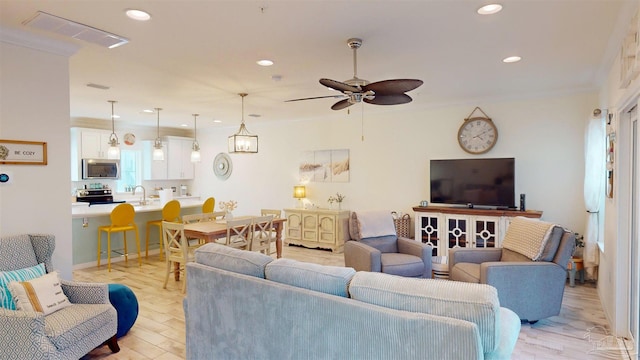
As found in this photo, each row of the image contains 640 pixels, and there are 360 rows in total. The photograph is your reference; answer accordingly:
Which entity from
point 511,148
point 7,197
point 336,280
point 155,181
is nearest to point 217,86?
point 7,197

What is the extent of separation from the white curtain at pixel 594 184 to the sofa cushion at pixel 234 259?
393 centimetres

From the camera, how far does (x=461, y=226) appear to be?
538cm

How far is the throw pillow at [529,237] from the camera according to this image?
3502 mm

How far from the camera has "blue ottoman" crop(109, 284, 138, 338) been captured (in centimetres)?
316

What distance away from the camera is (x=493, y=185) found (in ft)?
17.3

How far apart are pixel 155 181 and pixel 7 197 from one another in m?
6.03

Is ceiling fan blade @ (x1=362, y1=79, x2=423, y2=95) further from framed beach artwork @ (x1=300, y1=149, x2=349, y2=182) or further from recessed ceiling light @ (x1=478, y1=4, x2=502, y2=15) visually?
framed beach artwork @ (x1=300, y1=149, x2=349, y2=182)

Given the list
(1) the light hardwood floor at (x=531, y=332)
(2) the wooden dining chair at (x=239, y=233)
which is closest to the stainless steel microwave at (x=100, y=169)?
(1) the light hardwood floor at (x=531, y=332)

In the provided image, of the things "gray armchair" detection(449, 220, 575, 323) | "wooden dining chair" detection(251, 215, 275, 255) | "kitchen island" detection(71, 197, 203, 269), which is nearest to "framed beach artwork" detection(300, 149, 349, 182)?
"wooden dining chair" detection(251, 215, 275, 255)

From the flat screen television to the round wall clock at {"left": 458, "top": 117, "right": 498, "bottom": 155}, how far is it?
0.85ft

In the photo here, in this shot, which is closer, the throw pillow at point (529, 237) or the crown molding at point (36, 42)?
the crown molding at point (36, 42)

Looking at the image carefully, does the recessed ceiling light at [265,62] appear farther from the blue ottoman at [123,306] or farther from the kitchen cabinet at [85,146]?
the kitchen cabinet at [85,146]

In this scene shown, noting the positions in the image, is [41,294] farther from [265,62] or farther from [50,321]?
[265,62]

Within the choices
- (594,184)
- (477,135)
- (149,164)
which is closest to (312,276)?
(594,184)
